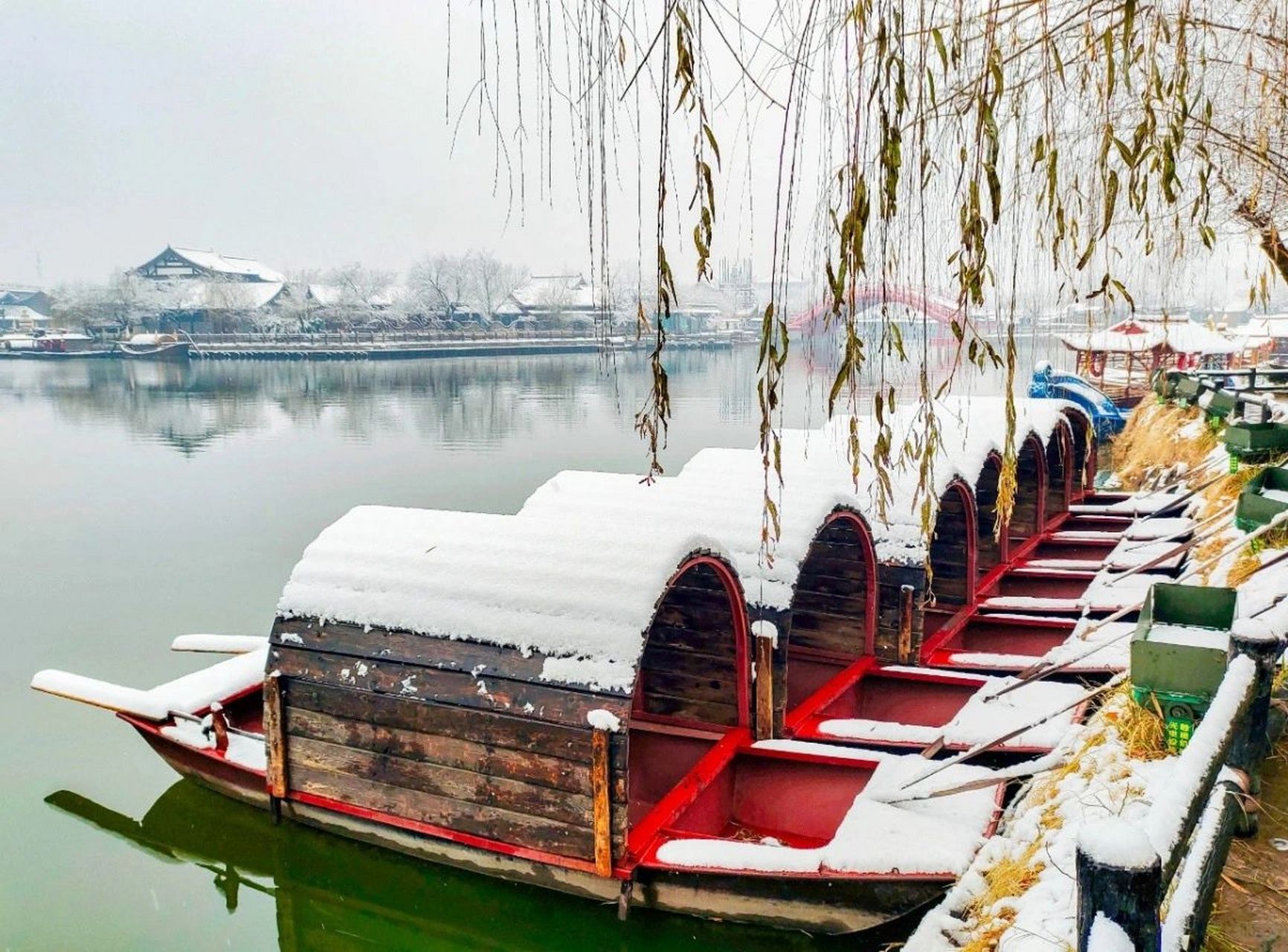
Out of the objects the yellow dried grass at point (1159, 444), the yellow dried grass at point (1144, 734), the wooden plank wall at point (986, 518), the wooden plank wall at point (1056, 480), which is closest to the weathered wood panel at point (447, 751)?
the yellow dried grass at point (1144, 734)

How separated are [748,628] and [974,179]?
4.68 metres

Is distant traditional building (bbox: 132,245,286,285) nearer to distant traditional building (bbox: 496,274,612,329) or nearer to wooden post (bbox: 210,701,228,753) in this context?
distant traditional building (bbox: 496,274,612,329)

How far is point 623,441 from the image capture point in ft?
92.7

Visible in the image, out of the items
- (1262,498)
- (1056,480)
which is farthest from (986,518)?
(1262,498)

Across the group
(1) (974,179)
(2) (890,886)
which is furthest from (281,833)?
(1) (974,179)

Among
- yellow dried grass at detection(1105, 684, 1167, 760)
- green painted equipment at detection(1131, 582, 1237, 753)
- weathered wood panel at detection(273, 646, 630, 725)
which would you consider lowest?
weathered wood panel at detection(273, 646, 630, 725)

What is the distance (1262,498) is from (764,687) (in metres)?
3.34

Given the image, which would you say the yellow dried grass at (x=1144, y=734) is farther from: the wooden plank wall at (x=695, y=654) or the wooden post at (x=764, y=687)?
the wooden plank wall at (x=695, y=654)

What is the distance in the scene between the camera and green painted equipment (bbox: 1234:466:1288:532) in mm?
5904

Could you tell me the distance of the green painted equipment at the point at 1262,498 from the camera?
590cm

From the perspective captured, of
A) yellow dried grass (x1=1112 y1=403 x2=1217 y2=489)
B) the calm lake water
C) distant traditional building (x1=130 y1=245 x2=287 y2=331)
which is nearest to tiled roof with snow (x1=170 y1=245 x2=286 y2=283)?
distant traditional building (x1=130 y1=245 x2=287 y2=331)

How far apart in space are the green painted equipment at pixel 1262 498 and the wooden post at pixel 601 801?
4.31 meters

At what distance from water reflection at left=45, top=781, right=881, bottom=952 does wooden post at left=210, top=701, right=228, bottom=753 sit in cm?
70

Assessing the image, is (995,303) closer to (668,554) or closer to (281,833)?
(668,554)
